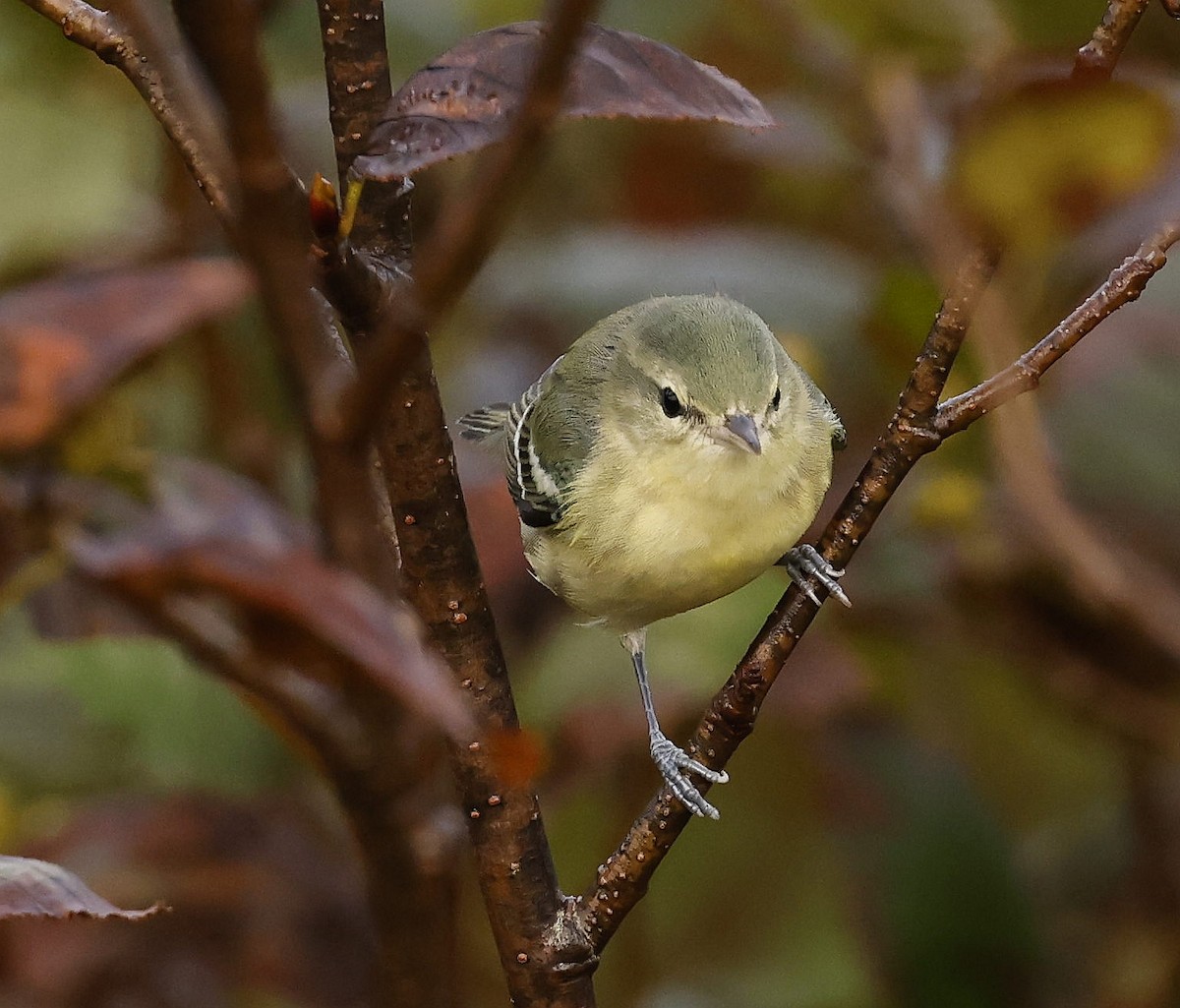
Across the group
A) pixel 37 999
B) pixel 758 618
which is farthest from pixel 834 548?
pixel 37 999

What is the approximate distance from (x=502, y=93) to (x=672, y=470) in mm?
1488

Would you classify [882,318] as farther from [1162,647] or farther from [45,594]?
[45,594]

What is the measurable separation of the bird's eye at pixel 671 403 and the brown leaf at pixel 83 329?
91 centimetres

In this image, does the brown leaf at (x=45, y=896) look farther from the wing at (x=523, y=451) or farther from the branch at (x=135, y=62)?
the wing at (x=523, y=451)

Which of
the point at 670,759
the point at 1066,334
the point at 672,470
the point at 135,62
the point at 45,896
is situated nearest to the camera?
the point at 45,896

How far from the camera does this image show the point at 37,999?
7.34ft

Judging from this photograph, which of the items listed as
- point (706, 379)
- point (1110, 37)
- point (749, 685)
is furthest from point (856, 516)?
point (706, 379)

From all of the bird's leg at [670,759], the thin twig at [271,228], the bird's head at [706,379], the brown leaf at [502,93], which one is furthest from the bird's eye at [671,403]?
the thin twig at [271,228]

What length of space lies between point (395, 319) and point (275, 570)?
0.35m

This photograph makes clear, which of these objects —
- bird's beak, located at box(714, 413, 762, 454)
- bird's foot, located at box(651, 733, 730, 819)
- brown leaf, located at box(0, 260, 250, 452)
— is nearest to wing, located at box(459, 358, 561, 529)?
bird's beak, located at box(714, 413, 762, 454)

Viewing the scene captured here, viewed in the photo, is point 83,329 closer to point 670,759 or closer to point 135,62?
point 135,62

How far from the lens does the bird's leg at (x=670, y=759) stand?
161 centimetres

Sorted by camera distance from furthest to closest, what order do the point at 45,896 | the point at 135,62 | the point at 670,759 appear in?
the point at 670,759
the point at 135,62
the point at 45,896

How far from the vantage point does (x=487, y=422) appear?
10.5 ft
